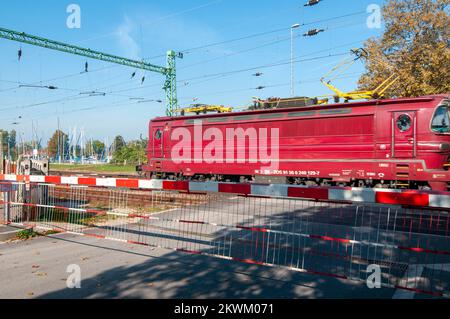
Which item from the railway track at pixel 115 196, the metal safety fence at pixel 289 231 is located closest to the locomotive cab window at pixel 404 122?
the metal safety fence at pixel 289 231

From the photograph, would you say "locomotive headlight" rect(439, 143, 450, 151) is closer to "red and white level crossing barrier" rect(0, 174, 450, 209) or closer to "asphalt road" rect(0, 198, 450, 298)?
"asphalt road" rect(0, 198, 450, 298)

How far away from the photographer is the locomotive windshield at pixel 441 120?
1078 cm

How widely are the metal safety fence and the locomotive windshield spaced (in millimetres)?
4063

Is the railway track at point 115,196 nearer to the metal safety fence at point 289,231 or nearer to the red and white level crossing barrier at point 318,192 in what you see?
the metal safety fence at point 289,231

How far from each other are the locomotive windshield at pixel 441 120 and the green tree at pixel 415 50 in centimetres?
651

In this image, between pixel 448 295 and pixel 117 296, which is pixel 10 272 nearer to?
pixel 117 296

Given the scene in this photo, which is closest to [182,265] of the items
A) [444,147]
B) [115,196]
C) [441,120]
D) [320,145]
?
[115,196]

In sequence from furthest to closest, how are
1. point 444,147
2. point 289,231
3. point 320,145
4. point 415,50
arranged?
point 415,50 → point 320,145 → point 444,147 → point 289,231

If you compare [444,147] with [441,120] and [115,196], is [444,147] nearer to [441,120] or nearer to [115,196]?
[441,120]

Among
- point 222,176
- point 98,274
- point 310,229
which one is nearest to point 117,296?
point 98,274

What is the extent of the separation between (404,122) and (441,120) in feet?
3.41

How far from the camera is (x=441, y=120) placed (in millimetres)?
10805

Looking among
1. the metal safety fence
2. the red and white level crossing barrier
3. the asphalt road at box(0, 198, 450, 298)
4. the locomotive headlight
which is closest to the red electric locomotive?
the locomotive headlight
